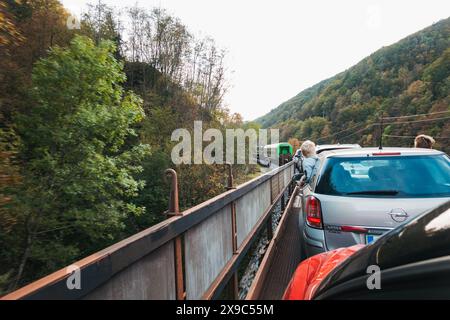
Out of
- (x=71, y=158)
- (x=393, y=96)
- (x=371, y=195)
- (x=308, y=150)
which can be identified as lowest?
(x=371, y=195)

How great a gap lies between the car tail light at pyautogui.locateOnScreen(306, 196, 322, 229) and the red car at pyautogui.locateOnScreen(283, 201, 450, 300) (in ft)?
6.46

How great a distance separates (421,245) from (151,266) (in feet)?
5.32

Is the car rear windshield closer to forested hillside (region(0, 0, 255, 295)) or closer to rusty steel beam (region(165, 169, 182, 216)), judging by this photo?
rusty steel beam (region(165, 169, 182, 216))

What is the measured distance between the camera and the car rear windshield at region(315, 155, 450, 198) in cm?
381

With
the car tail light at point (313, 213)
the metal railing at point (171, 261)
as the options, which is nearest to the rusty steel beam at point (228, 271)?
the metal railing at point (171, 261)

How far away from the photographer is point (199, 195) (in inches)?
920

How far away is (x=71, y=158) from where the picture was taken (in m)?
17.7

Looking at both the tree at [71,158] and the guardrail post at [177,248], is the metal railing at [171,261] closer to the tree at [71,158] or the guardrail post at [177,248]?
the guardrail post at [177,248]

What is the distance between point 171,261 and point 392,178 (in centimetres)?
279

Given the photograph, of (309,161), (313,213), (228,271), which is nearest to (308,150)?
(309,161)

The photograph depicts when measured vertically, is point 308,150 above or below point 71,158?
above

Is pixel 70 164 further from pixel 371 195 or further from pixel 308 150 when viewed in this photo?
pixel 371 195

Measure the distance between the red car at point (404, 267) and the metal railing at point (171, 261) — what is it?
95cm
